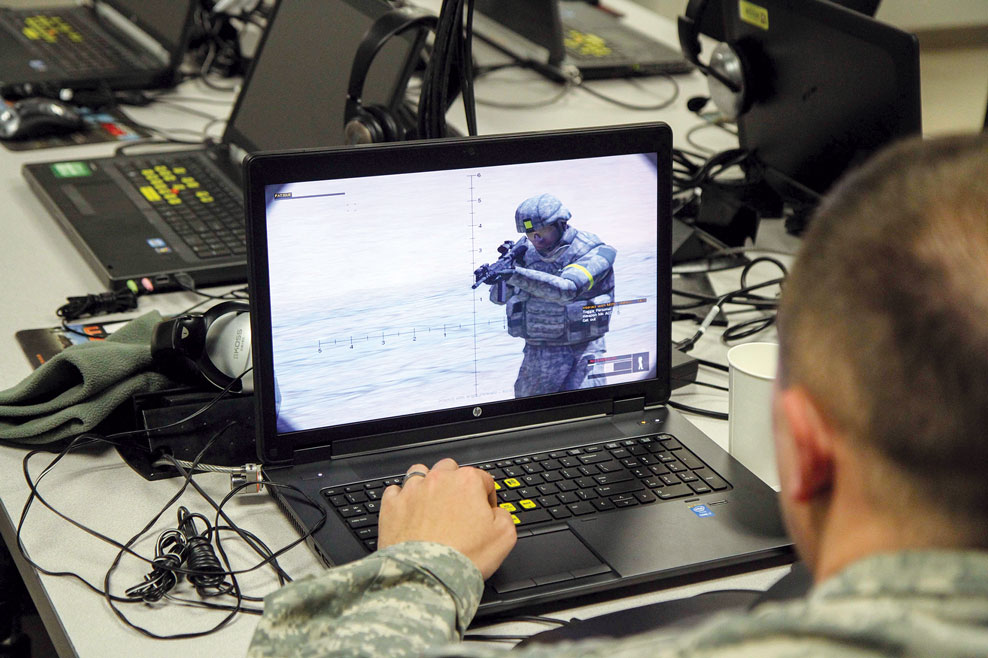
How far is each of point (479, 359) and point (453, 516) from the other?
0.68 ft

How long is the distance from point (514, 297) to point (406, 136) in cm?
42

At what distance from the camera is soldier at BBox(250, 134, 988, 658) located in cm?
44

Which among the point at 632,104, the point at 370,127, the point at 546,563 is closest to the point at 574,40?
the point at 632,104

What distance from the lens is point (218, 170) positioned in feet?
5.31

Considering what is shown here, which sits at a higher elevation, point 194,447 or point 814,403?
point 814,403

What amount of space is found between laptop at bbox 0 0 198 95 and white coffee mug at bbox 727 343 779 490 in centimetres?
138

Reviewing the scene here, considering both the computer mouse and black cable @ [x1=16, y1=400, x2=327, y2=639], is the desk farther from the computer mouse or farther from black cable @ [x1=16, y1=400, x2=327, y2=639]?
the computer mouse

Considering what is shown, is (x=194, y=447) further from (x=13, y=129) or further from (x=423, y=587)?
(x=13, y=129)

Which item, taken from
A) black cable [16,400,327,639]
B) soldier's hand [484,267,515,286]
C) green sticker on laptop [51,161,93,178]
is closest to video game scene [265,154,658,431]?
soldier's hand [484,267,515,286]

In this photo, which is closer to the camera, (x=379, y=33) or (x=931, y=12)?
(x=379, y=33)

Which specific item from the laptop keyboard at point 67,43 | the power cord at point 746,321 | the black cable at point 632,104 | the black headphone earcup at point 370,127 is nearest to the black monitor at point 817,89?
the power cord at point 746,321

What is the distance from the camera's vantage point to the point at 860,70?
4.31 ft

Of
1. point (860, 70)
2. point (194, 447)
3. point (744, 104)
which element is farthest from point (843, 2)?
point (194, 447)

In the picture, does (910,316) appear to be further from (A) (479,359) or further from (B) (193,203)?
(B) (193,203)
